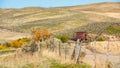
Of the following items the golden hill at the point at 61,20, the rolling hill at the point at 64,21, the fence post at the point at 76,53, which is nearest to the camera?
the fence post at the point at 76,53

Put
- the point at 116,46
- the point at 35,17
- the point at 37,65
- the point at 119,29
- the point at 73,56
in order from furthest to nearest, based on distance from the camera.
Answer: the point at 35,17
the point at 119,29
the point at 116,46
the point at 73,56
the point at 37,65

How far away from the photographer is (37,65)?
2473cm

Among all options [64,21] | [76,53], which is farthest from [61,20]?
[76,53]

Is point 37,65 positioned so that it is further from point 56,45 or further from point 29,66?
point 56,45

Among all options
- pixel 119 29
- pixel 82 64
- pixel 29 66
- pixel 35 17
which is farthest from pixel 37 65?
pixel 35 17

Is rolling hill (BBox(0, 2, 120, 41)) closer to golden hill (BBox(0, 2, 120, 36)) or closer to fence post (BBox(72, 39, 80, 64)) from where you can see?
golden hill (BBox(0, 2, 120, 36))

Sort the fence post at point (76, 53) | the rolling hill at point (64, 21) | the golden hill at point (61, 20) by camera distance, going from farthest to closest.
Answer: the golden hill at point (61, 20) < the rolling hill at point (64, 21) < the fence post at point (76, 53)

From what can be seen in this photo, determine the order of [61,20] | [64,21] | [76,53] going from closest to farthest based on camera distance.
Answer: [76,53] → [64,21] → [61,20]

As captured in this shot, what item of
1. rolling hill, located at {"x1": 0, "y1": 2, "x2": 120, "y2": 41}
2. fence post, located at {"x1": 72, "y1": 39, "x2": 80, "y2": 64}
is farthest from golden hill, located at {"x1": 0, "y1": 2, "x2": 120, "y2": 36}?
fence post, located at {"x1": 72, "y1": 39, "x2": 80, "y2": 64}

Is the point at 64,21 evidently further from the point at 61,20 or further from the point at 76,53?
the point at 76,53

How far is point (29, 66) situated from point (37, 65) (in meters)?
0.46

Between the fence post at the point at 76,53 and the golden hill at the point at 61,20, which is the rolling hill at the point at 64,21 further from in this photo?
the fence post at the point at 76,53

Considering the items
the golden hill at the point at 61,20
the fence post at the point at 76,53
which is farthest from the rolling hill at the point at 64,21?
the fence post at the point at 76,53

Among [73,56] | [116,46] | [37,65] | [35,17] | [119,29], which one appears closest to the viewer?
[37,65]
